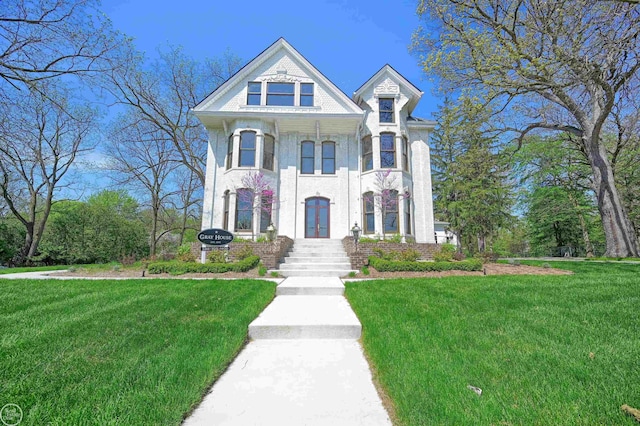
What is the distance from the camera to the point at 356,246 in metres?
9.98

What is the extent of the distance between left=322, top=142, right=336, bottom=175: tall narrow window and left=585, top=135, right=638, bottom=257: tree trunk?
11726mm

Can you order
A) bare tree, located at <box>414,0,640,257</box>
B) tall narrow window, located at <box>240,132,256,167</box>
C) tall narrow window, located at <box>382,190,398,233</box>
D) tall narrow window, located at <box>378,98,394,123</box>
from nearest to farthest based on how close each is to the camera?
bare tree, located at <box>414,0,640,257</box> → tall narrow window, located at <box>382,190,398,233</box> → tall narrow window, located at <box>240,132,256,167</box> → tall narrow window, located at <box>378,98,394,123</box>

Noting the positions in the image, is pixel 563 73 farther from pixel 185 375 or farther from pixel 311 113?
pixel 185 375

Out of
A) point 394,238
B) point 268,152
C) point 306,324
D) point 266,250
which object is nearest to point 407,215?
point 394,238

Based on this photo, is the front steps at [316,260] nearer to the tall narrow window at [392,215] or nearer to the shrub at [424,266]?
the shrub at [424,266]

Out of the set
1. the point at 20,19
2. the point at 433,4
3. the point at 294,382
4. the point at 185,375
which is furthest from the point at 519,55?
the point at 20,19

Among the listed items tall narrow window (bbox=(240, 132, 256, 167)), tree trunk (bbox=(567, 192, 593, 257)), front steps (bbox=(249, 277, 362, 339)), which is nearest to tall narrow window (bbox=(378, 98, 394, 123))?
tall narrow window (bbox=(240, 132, 256, 167))

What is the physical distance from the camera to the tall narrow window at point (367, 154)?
572 inches

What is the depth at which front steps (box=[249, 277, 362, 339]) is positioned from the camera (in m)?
3.44

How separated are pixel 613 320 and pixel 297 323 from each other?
147 inches

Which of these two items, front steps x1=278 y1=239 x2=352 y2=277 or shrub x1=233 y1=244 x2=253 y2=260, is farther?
shrub x1=233 y1=244 x2=253 y2=260

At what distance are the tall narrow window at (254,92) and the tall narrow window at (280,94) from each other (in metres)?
0.53

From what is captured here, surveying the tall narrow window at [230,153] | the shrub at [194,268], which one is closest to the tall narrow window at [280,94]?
the tall narrow window at [230,153]

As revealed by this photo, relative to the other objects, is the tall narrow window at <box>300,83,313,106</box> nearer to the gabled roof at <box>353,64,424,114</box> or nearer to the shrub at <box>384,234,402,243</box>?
the gabled roof at <box>353,64,424,114</box>
